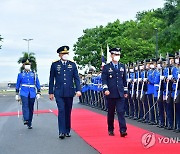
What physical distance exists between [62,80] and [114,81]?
4.03ft

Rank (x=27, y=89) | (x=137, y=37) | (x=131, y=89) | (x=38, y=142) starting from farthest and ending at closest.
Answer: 1. (x=137, y=37)
2. (x=131, y=89)
3. (x=27, y=89)
4. (x=38, y=142)

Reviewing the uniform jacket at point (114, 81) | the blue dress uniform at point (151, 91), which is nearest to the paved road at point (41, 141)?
the blue dress uniform at point (151, 91)

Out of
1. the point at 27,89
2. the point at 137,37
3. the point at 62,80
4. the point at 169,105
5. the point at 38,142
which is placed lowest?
the point at 38,142

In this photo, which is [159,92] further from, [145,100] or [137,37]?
[137,37]

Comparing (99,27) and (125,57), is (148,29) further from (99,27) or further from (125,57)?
(99,27)

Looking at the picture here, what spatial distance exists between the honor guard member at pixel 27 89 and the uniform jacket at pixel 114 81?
3.35 m

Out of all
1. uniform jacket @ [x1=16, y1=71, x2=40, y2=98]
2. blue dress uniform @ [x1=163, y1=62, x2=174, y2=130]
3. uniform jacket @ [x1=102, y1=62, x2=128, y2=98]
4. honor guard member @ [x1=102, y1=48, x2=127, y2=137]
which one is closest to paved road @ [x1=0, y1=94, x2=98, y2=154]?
uniform jacket @ [x1=16, y1=71, x2=40, y2=98]

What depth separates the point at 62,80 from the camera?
11766 millimetres

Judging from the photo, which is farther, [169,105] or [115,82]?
[169,105]

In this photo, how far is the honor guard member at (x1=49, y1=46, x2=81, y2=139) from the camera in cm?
1170

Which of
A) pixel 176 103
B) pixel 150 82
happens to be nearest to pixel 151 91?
pixel 150 82

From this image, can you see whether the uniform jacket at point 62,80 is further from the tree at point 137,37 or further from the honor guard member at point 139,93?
the tree at point 137,37

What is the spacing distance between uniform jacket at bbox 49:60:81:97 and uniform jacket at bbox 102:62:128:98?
2.44 feet

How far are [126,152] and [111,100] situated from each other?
9.67ft
